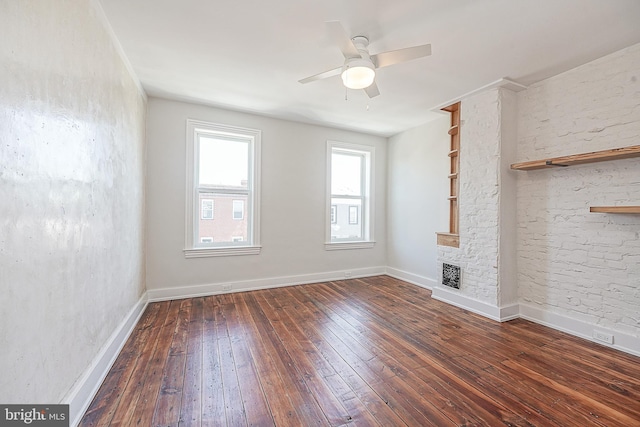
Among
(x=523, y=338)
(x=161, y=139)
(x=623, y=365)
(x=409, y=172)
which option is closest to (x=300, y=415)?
(x=523, y=338)

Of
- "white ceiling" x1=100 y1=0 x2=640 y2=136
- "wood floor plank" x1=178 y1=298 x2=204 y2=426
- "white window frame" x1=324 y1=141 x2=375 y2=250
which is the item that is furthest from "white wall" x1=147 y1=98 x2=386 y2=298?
"wood floor plank" x1=178 y1=298 x2=204 y2=426

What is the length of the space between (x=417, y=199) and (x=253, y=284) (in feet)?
10.2

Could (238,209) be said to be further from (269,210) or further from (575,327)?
(575,327)

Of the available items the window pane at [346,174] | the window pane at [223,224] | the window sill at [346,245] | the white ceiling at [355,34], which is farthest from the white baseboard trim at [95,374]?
the window pane at [346,174]

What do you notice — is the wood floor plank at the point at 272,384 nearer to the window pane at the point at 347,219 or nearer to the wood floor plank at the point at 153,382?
the wood floor plank at the point at 153,382

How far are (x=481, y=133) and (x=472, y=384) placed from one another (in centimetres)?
276

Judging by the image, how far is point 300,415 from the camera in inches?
63.0

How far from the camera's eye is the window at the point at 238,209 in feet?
13.4

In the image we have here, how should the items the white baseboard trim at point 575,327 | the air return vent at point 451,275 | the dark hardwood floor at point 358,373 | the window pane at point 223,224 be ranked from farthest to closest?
the window pane at point 223,224 → the air return vent at point 451,275 → the white baseboard trim at point 575,327 → the dark hardwood floor at point 358,373

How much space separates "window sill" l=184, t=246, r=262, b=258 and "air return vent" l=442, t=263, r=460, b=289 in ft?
9.06

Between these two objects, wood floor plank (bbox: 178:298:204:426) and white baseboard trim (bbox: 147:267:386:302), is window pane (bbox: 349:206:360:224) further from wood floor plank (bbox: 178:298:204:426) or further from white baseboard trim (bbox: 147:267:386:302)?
wood floor plank (bbox: 178:298:204:426)

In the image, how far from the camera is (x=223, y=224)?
4027 mm

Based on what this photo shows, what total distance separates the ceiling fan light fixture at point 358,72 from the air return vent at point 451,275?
106 inches

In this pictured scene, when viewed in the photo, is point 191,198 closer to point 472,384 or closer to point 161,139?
point 161,139
